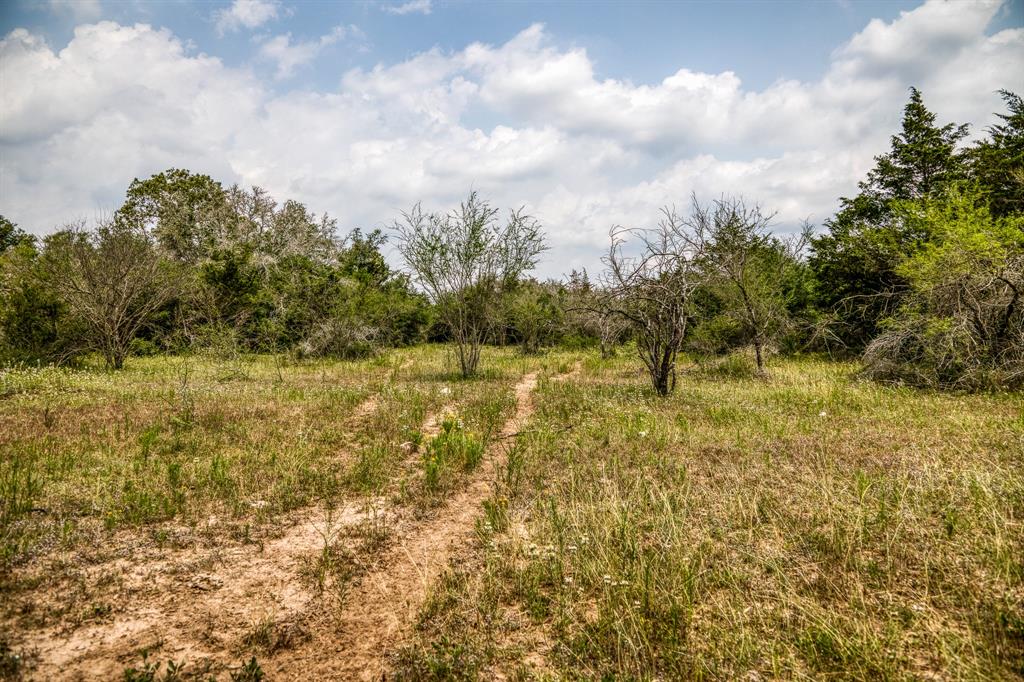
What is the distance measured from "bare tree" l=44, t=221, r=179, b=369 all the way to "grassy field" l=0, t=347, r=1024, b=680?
398 inches

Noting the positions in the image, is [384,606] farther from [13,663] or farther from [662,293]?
[662,293]

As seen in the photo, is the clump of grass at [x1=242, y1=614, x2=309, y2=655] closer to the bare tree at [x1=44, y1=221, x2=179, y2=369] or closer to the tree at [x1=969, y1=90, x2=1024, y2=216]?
the bare tree at [x1=44, y1=221, x2=179, y2=369]

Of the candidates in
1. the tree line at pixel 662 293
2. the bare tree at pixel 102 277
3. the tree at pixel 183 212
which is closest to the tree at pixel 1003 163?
the tree line at pixel 662 293

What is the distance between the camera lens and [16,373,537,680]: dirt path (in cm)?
294

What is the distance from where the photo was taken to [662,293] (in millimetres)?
11438

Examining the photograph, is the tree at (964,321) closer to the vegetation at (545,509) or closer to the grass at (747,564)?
the vegetation at (545,509)

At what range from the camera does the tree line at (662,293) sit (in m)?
11.7

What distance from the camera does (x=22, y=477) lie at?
5.58 m

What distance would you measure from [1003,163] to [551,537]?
92.7 feet

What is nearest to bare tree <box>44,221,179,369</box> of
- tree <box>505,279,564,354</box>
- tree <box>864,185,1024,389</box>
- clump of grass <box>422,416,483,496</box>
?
tree <box>505,279,564,354</box>

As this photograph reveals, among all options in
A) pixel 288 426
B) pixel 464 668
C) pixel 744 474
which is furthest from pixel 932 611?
pixel 288 426

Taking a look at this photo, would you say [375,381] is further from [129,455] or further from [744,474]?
[744,474]

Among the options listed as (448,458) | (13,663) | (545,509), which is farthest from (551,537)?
(13,663)

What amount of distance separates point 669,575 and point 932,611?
1.63 metres
